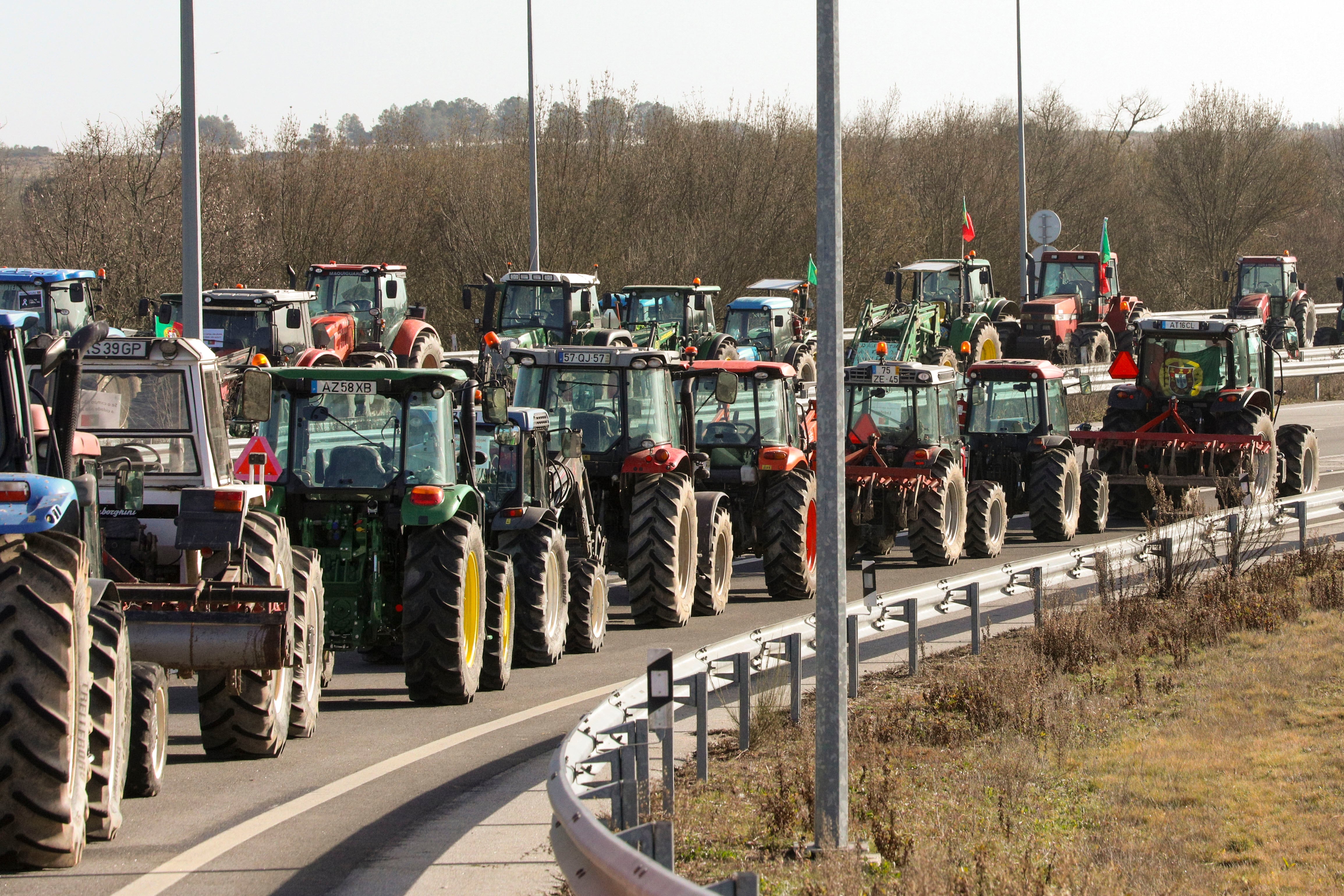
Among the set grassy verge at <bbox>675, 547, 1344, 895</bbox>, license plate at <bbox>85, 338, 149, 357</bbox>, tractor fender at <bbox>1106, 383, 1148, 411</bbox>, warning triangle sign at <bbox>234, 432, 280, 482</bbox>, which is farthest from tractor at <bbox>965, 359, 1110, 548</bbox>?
license plate at <bbox>85, 338, 149, 357</bbox>

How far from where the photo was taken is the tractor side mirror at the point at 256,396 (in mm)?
9523

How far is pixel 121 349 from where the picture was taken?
9.30 meters

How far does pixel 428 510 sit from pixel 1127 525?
12.8 meters

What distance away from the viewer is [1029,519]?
68.7 feet

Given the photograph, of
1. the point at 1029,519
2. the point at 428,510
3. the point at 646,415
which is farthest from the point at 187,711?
the point at 1029,519

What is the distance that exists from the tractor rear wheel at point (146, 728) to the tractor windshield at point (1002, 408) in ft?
43.0

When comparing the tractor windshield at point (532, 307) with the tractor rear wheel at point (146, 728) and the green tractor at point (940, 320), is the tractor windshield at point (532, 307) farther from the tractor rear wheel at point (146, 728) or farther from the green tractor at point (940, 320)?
the tractor rear wheel at point (146, 728)

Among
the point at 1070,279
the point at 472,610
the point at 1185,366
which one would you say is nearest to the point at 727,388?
the point at 472,610

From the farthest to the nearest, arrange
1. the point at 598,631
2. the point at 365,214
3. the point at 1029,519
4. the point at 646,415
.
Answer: the point at 365,214 < the point at 1029,519 < the point at 646,415 < the point at 598,631

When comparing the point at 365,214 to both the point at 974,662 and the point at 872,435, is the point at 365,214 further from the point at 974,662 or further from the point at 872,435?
the point at 974,662

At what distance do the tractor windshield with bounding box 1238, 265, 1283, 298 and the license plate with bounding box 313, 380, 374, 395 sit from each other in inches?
1373

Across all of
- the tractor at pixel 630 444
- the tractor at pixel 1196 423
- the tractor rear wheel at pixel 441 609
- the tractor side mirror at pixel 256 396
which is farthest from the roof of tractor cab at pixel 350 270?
the tractor side mirror at pixel 256 396

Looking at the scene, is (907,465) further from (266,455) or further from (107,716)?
(107,716)

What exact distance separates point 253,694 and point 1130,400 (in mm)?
14708
